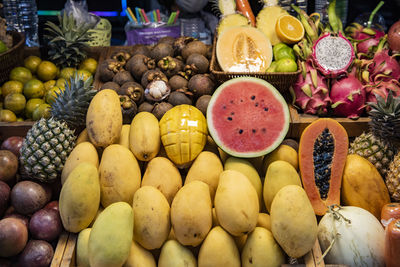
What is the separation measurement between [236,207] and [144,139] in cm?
59

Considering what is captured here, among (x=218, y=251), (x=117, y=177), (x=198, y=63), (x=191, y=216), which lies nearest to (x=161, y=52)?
(x=198, y=63)

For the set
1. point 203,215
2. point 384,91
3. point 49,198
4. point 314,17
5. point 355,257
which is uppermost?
point 314,17

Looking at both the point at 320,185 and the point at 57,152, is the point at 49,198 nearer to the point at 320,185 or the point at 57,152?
the point at 57,152

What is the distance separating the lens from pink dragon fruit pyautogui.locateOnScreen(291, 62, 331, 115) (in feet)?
7.29

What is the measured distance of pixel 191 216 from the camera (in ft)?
4.89

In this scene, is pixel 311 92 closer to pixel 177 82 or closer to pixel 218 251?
pixel 177 82

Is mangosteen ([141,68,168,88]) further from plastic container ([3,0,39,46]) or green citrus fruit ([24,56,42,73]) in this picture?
plastic container ([3,0,39,46])

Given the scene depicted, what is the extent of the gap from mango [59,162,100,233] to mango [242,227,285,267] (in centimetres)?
65

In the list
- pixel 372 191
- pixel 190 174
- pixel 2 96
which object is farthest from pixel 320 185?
pixel 2 96

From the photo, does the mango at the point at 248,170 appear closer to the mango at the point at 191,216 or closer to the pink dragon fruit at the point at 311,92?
the mango at the point at 191,216

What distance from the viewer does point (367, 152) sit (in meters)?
2.02

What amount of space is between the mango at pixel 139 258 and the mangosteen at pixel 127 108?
0.83 metres

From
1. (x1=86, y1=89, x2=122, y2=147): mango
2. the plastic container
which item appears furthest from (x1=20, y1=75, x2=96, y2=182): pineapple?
the plastic container

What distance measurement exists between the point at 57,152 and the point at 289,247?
1133mm
